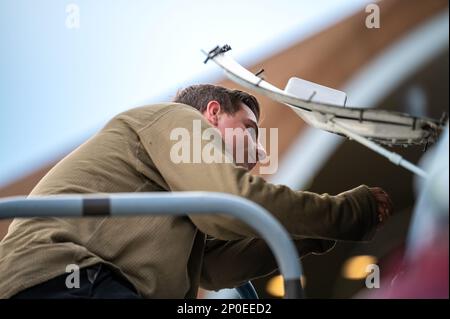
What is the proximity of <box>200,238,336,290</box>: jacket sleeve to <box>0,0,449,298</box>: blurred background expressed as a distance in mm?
207

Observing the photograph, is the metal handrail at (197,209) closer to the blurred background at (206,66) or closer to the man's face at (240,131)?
the man's face at (240,131)

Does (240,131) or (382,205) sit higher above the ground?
(240,131)

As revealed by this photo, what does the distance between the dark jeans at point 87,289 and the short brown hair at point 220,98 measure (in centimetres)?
53

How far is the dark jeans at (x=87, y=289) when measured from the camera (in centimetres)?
112

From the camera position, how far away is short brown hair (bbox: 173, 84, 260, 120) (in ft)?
5.15

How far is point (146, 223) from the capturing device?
4.11 feet

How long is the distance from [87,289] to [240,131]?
542mm

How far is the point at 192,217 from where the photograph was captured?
1.25m
